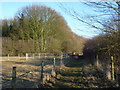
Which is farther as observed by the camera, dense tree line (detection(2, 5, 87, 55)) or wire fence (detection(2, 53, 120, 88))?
dense tree line (detection(2, 5, 87, 55))

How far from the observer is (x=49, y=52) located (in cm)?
3969

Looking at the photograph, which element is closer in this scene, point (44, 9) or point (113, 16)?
point (113, 16)

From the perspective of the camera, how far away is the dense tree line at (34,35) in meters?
37.6

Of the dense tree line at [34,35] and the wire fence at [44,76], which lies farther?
the dense tree line at [34,35]

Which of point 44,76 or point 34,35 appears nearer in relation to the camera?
point 44,76

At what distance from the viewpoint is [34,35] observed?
1521 inches

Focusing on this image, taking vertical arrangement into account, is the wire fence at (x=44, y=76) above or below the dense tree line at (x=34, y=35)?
below

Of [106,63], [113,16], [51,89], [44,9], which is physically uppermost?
[44,9]

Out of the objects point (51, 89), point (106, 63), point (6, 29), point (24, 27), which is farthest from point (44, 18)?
point (51, 89)

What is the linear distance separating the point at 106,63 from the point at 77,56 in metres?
30.0

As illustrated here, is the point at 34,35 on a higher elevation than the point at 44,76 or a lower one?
higher

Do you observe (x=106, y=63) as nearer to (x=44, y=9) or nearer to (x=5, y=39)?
(x=44, y=9)

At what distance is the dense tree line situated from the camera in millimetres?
37625

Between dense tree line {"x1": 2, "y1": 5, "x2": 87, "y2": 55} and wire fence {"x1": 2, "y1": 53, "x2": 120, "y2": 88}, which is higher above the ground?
dense tree line {"x1": 2, "y1": 5, "x2": 87, "y2": 55}
